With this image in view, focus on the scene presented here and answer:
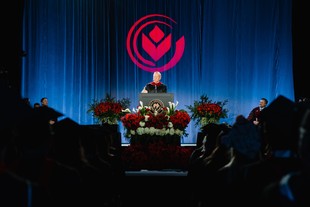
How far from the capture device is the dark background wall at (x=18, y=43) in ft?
30.1

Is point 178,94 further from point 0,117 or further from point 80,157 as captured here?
point 0,117

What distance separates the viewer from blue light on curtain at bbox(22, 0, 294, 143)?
41.6 ft

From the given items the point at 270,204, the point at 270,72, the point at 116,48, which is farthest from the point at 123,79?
the point at 270,204

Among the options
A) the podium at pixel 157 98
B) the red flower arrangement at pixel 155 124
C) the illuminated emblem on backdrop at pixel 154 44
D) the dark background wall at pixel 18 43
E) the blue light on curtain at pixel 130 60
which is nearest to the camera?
the red flower arrangement at pixel 155 124

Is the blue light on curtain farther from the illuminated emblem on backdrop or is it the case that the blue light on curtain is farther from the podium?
the podium

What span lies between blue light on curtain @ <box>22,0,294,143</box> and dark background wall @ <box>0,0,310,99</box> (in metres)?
1.07

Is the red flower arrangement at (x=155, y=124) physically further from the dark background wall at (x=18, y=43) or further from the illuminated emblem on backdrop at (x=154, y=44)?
the illuminated emblem on backdrop at (x=154, y=44)

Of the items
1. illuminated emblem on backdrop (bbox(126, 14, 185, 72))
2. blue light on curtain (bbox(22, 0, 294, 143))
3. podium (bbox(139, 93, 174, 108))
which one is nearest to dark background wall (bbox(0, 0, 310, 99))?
blue light on curtain (bbox(22, 0, 294, 143))

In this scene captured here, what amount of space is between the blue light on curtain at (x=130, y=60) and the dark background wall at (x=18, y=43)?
1071 mm

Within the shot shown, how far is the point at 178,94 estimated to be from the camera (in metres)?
13.0

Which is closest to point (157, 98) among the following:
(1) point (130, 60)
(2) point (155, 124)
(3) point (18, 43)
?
(2) point (155, 124)

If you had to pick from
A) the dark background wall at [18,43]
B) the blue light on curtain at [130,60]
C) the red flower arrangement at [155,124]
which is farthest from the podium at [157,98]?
the blue light on curtain at [130,60]

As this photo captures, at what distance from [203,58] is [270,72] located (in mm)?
1977

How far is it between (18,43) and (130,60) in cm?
387
